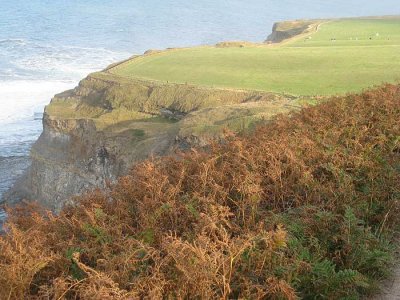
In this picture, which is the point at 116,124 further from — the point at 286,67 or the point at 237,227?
the point at 237,227

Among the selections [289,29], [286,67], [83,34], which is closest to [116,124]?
[286,67]

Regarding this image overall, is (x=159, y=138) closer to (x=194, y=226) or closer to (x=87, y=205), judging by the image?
(x=87, y=205)

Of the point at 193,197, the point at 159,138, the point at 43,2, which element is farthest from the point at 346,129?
the point at 43,2

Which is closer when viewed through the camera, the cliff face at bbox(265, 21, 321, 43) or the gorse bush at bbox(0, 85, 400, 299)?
the gorse bush at bbox(0, 85, 400, 299)

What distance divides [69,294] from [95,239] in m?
1.05

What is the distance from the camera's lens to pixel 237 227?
595 cm

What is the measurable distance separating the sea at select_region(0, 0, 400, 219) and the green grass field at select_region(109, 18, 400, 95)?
9.78 meters

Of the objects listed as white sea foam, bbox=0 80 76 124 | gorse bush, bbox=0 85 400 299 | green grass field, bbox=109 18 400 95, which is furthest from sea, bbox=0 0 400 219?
gorse bush, bbox=0 85 400 299

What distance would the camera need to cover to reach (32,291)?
5168 millimetres

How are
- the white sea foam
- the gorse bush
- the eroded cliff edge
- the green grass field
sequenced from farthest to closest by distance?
the white sea foam, the green grass field, the eroded cliff edge, the gorse bush

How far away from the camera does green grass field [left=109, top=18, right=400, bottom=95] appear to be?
19016 millimetres

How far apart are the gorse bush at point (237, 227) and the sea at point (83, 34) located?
55.3 feet

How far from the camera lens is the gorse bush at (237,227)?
4789mm

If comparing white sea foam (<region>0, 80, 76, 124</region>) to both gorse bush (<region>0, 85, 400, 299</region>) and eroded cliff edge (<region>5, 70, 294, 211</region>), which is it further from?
gorse bush (<region>0, 85, 400, 299</region>)
